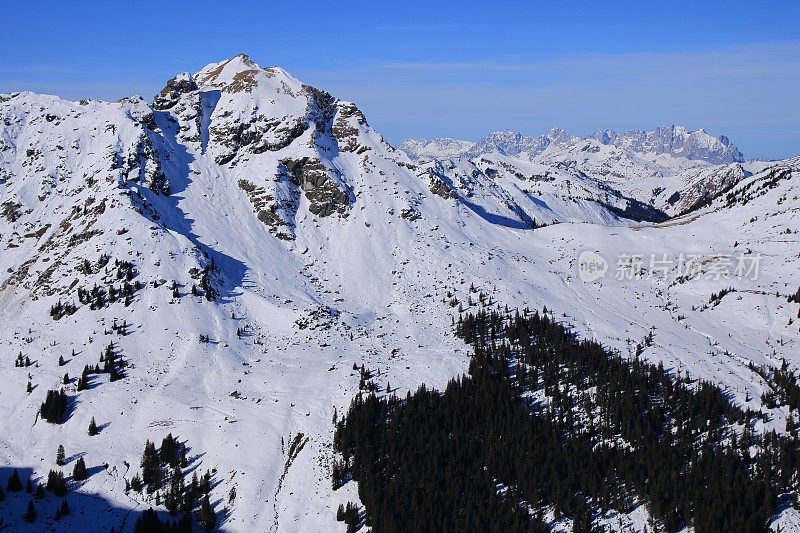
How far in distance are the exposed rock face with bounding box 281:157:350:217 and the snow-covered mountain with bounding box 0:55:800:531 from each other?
42 centimetres

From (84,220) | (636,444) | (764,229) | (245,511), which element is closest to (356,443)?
(245,511)

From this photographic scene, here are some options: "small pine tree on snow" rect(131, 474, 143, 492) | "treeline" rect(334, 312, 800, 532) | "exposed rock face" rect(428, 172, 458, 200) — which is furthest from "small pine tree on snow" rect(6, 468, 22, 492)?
"exposed rock face" rect(428, 172, 458, 200)

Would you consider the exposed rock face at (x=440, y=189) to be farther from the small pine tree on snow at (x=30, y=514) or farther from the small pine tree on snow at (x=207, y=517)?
the small pine tree on snow at (x=30, y=514)

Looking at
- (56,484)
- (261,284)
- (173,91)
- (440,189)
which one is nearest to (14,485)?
(56,484)

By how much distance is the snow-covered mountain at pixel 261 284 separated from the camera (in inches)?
2418

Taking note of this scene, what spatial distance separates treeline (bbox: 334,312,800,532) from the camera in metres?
48.9

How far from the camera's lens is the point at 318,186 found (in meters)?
122

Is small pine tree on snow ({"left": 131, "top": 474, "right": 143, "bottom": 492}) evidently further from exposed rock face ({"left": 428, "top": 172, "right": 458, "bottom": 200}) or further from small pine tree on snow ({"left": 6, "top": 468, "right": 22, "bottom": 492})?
exposed rock face ({"left": 428, "top": 172, "right": 458, "bottom": 200})

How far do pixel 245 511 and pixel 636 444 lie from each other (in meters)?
38.9

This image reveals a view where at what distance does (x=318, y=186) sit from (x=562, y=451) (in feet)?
267

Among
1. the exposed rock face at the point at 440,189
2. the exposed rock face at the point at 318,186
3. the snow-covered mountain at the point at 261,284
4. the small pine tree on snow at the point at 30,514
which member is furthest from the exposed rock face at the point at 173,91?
the small pine tree on snow at the point at 30,514

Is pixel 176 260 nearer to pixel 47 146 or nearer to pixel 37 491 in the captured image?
pixel 37 491

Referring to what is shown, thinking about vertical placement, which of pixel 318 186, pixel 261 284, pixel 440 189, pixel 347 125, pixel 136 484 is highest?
pixel 347 125

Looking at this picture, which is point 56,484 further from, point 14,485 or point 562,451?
point 562,451
